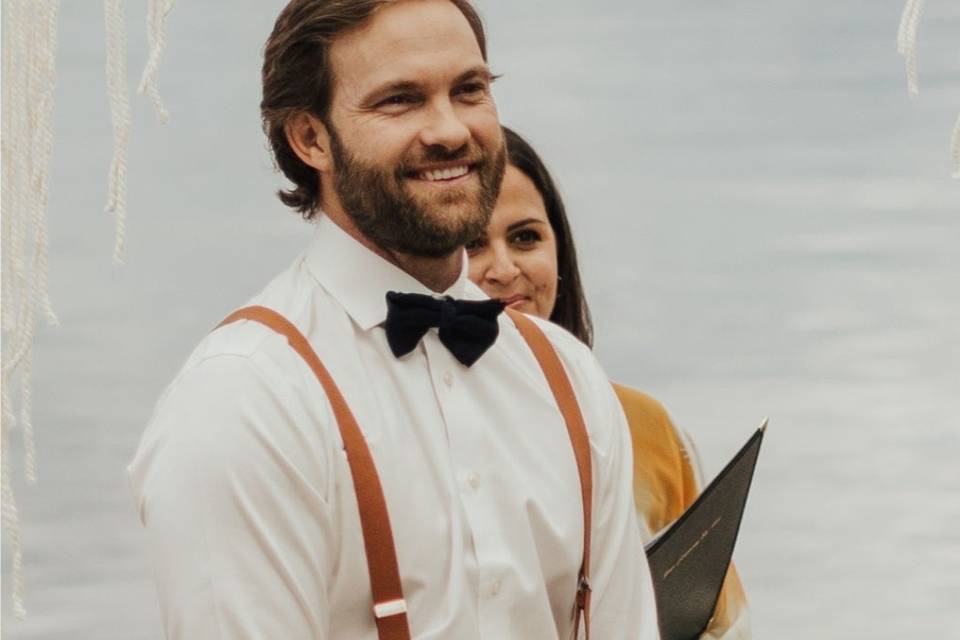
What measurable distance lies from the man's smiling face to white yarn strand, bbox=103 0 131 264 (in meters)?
0.38

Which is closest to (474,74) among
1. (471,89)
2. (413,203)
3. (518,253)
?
(471,89)

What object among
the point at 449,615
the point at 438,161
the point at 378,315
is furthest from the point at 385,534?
the point at 438,161

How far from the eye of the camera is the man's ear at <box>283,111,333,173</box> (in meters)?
1.91

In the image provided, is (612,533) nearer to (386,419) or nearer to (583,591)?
(583,591)

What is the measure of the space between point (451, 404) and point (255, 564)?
0.26m

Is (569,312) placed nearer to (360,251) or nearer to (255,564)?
(360,251)

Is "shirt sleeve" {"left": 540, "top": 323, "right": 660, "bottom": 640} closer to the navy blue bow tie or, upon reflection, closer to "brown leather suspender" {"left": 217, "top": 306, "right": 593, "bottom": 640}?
the navy blue bow tie

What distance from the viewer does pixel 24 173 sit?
2.27 m

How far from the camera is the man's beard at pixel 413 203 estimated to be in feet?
6.01

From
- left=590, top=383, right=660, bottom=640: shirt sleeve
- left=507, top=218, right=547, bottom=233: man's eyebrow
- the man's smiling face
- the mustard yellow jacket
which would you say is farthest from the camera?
left=507, top=218, right=547, bottom=233: man's eyebrow

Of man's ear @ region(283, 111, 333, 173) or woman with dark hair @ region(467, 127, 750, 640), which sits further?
woman with dark hair @ region(467, 127, 750, 640)

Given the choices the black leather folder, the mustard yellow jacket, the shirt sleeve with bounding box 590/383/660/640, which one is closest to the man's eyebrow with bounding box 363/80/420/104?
the shirt sleeve with bounding box 590/383/660/640

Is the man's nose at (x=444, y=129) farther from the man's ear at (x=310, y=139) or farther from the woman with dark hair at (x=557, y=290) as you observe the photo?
the woman with dark hair at (x=557, y=290)

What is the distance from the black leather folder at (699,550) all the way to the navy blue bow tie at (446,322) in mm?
557
